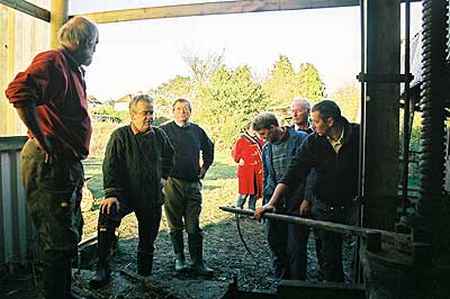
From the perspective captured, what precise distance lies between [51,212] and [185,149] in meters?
2.14

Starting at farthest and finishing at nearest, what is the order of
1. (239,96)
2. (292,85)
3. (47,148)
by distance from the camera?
(292,85) → (239,96) → (47,148)

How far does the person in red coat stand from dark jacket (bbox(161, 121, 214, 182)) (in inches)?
119

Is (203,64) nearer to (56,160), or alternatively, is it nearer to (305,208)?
(305,208)

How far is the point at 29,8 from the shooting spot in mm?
4016

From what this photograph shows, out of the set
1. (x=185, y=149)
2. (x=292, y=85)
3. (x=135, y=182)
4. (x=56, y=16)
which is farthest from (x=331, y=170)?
(x=292, y=85)

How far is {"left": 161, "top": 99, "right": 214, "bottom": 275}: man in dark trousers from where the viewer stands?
4.39m

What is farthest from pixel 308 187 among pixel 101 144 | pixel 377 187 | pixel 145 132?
pixel 101 144

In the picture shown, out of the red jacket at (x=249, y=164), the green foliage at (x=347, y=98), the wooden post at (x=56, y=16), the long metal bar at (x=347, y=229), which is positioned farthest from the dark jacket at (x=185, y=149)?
the green foliage at (x=347, y=98)

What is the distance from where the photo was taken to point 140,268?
12.3 feet

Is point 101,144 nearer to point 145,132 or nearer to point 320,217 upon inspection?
point 145,132

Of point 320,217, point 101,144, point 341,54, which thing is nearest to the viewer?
point 320,217

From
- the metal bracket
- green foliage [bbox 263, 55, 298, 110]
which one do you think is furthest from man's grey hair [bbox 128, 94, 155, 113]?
green foliage [bbox 263, 55, 298, 110]

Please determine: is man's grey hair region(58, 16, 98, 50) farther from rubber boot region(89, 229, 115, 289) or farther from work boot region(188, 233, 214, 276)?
work boot region(188, 233, 214, 276)

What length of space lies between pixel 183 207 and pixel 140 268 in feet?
2.89
